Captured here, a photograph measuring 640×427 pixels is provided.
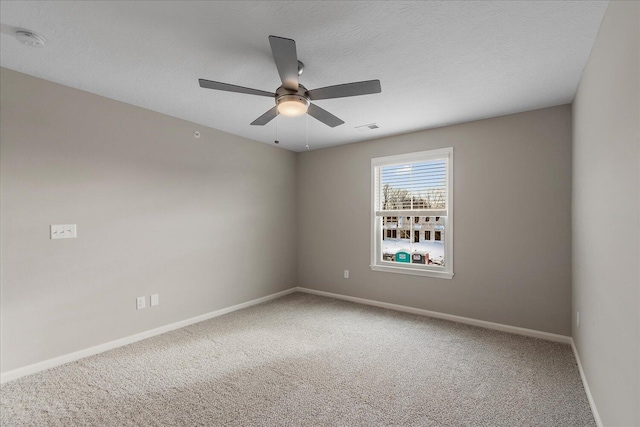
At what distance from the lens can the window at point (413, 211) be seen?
3953 mm

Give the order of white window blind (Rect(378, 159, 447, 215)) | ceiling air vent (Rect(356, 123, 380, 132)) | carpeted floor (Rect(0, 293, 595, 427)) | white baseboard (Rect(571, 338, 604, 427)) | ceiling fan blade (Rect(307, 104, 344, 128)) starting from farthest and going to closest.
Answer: white window blind (Rect(378, 159, 447, 215)), ceiling air vent (Rect(356, 123, 380, 132)), ceiling fan blade (Rect(307, 104, 344, 128)), carpeted floor (Rect(0, 293, 595, 427)), white baseboard (Rect(571, 338, 604, 427))

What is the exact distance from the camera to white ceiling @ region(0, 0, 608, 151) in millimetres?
1771

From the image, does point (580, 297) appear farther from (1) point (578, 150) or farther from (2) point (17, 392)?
(2) point (17, 392)

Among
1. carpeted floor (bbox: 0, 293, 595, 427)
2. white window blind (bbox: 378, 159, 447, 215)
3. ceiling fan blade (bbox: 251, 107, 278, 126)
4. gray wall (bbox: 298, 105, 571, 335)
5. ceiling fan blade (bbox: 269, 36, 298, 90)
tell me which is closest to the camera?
ceiling fan blade (bbox: 269, 36, 298, 90)

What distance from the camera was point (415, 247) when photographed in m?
4.23

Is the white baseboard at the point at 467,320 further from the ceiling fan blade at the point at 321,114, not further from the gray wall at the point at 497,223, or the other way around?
the ceiling fan blade at the point at 321,114

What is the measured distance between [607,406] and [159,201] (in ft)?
13.2

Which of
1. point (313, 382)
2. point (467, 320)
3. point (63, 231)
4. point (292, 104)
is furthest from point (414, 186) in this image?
point (63, 231)

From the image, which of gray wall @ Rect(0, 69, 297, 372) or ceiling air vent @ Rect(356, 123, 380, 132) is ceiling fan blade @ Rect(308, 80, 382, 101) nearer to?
ceiling air vent @ Rect(356, 123, 380, 132)

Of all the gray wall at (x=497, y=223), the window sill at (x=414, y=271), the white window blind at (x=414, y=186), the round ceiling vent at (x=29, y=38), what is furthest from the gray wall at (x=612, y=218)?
the round ceiling vent at (x=29, y=38)

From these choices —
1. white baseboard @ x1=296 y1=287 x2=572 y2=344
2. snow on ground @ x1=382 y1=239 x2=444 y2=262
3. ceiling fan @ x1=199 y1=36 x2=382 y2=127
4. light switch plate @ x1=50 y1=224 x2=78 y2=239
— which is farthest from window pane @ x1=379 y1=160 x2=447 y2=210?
light switch plate @ x1=50 y1=224 x2=78 y2=239

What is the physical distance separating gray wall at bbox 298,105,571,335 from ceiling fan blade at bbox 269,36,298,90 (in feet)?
8.41

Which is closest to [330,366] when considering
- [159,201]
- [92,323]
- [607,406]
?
[607,406]

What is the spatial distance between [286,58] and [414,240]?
3132 mm
